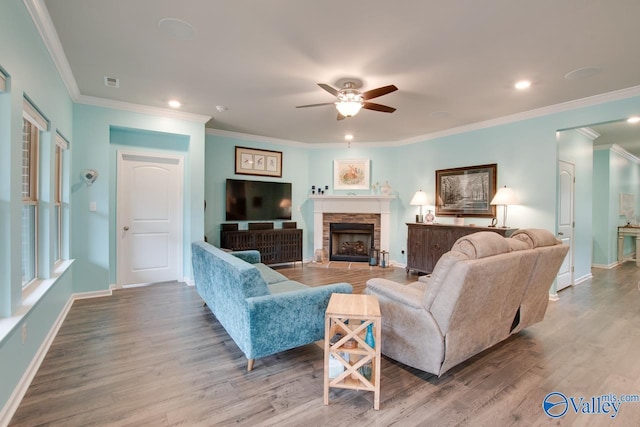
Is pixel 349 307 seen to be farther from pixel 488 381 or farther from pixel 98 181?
pixel 98 181

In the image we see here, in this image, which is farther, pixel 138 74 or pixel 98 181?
pixel 98 181

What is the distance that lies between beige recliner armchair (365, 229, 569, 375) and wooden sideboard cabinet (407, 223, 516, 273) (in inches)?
88.7

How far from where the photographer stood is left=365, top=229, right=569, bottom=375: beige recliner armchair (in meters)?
1.98

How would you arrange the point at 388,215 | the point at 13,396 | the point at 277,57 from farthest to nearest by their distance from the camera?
the point at 388,215
the point at 277,57
the point at 13,396

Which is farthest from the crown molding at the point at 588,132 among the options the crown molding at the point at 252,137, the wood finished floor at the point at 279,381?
the crown molding at the point at 252,137

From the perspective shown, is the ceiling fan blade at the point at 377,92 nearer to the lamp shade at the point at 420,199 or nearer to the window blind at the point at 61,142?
the lamp shade at the point at 420,199

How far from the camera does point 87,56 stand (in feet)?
9.24

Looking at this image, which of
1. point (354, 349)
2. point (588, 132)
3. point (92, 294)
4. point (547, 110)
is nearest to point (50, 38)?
point (92, 294)

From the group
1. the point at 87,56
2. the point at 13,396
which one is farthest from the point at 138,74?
the point at 13,396

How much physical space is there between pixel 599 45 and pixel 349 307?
3056 mm

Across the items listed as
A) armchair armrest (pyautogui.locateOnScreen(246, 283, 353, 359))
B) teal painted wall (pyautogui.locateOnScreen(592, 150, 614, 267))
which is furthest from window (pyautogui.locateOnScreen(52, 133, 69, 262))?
teal painted wall (pyautogui.locateOnScreen(592, 150, 614, 267))

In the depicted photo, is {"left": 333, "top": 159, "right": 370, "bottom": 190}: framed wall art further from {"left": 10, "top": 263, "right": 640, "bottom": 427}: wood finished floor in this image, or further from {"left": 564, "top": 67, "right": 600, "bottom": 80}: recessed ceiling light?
{"left": 10, "top": 263, "right": 640, "bottom": 427}: wood finished floor

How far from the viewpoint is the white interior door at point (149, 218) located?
174 inches

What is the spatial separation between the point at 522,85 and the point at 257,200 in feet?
15.0
